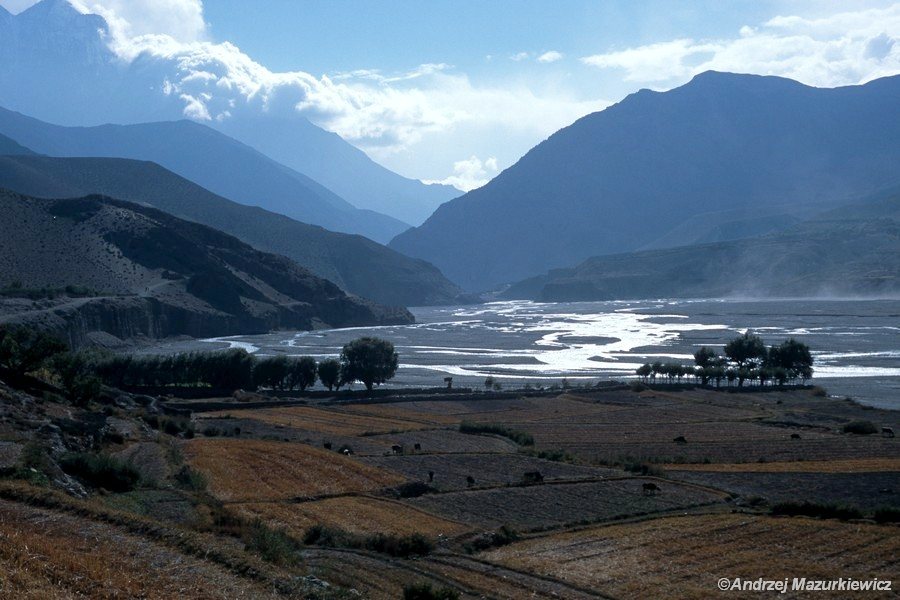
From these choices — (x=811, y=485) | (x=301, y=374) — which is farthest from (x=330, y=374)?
(x=811, y=485)

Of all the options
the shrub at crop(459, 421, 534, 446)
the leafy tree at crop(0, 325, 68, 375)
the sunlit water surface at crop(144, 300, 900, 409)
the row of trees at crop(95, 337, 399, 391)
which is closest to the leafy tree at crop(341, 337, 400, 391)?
the row of trees at crop(95, 337, 399, 391)

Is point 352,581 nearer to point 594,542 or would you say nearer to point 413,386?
point 594,542

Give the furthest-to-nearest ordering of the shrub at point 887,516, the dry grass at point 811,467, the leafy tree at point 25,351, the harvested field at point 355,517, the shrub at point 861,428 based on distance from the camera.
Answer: the shrub at point 861,428, the leafy tree at point 25,351, the dry grass at point 811,467, the shrub at point 887,516, the harvested field at point 355,517

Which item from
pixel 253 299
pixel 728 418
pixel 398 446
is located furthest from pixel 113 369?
pixel 253 299

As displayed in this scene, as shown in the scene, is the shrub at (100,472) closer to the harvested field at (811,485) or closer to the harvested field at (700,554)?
the harvested field at (700,554)

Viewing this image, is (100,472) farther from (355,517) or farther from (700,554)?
(700,554)

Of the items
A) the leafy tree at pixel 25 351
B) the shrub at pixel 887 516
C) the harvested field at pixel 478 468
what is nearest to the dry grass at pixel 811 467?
the harvested field at pixel 478 468
